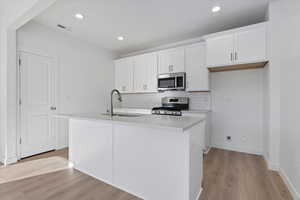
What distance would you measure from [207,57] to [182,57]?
65 centimetres

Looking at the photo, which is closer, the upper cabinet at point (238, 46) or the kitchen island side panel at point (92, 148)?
the kitchen island side panel at point (92, 148)

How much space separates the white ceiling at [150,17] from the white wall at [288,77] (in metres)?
0.38

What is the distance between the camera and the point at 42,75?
316cm

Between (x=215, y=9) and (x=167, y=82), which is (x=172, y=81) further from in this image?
(x=215, y=9)

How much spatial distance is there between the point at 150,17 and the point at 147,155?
2.51 m

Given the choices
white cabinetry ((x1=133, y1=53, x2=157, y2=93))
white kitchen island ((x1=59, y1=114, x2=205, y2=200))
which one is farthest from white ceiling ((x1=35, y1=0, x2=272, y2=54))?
white kitchen island ((x1=59, y1=114, x2=205, y2=200))

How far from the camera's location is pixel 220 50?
2.92m

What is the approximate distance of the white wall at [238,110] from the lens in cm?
313

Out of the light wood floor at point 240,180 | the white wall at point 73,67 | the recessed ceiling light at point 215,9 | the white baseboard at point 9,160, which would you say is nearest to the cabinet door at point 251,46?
the recessed ceiling light at point 215,9

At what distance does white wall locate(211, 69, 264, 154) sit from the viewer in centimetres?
313

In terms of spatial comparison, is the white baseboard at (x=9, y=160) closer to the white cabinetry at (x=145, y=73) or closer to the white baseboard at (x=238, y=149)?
the white cabinetry at (x=145, y=73)

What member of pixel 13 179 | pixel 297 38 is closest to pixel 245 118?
pixel 297 38

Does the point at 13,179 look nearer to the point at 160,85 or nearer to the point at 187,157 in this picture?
the point at 187,157

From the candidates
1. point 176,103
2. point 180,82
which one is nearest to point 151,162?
point 180,82
